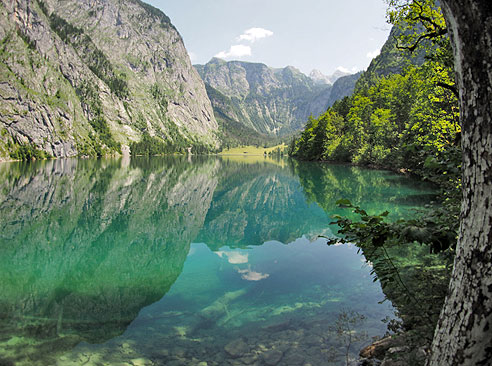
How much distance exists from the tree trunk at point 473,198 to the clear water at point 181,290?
5040mm

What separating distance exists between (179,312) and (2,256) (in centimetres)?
1099

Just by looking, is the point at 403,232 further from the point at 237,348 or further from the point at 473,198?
the point at 237,348

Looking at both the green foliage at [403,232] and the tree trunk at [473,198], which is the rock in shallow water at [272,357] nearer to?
the green foliage at [403,232]

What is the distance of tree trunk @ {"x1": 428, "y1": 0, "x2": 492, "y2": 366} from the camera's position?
268 cm

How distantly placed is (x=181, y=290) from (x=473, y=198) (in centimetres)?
1091

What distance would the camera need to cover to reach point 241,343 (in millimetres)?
8133

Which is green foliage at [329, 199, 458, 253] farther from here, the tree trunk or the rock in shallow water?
the rock in shallow water

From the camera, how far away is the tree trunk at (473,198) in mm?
2680

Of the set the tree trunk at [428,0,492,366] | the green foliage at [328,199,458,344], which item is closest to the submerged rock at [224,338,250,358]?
the green foliage at [328,199,458,344]

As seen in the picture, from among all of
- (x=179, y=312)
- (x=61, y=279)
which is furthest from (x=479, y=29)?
(x=61, y=279)

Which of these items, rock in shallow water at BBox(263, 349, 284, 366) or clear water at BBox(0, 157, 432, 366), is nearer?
rock in shallow water at BBox(263, 349, 284, 366)

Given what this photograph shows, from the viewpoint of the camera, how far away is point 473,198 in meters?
2.79

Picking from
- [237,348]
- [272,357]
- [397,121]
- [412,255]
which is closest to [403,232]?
[272,357]

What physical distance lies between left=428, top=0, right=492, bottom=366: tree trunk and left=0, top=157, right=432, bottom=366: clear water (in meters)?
5.04
